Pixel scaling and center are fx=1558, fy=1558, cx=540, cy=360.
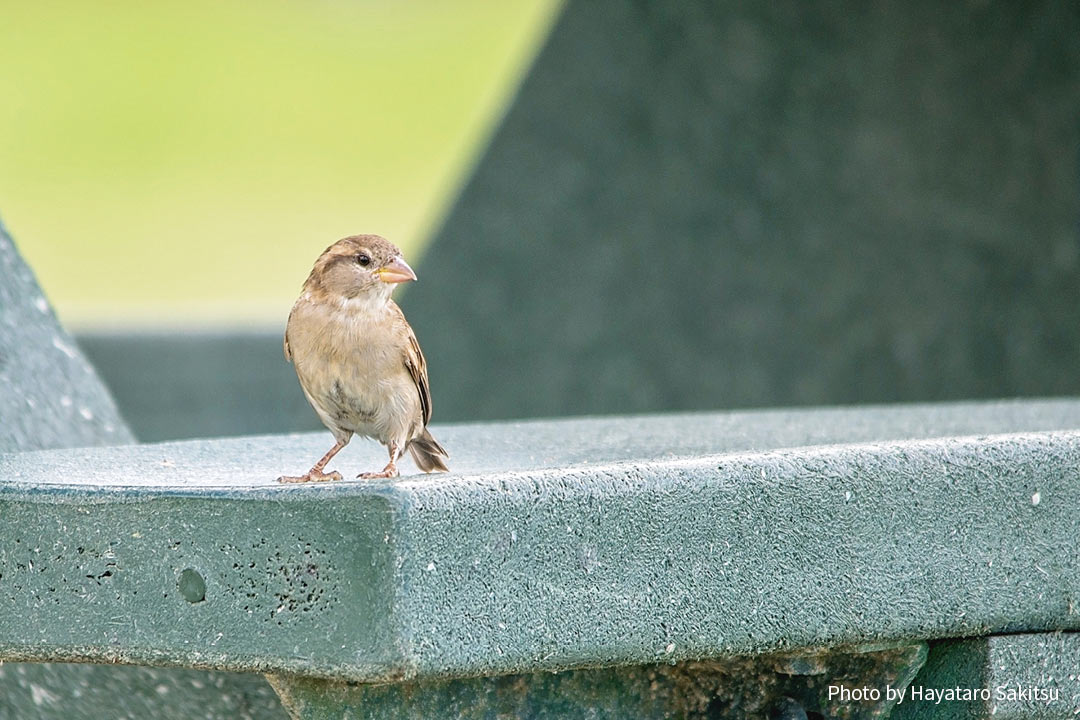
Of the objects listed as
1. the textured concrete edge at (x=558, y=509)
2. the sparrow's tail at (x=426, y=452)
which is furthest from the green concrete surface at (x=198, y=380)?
the textured concrete edge at (x=558, y=509)

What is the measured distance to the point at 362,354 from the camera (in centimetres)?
320

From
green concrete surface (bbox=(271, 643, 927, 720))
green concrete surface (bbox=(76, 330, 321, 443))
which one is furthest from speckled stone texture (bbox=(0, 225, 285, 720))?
green concrete surface (bbox=(76, 330, 321, 443))

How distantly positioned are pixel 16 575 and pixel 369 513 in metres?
0.66

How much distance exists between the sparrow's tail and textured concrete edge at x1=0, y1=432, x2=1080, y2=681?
0.81 metres

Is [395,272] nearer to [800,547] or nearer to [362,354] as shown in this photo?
[362,354]

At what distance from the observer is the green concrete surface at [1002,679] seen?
2.92 meters

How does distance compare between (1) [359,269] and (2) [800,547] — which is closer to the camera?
(2) [800,547]

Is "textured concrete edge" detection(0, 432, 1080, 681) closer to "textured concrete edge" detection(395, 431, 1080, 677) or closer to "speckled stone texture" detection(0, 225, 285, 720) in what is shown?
"textured concrete edge" detection(395, 431, 1080, 677)

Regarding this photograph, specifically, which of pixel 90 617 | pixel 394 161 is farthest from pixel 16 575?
pixel 394 161

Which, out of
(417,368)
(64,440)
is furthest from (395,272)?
(64,440)

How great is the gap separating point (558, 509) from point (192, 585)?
0.58 metres

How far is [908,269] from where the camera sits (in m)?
6.67

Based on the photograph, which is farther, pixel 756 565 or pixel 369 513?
pixel 756 565

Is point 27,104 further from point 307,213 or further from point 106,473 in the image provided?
point 106,473
